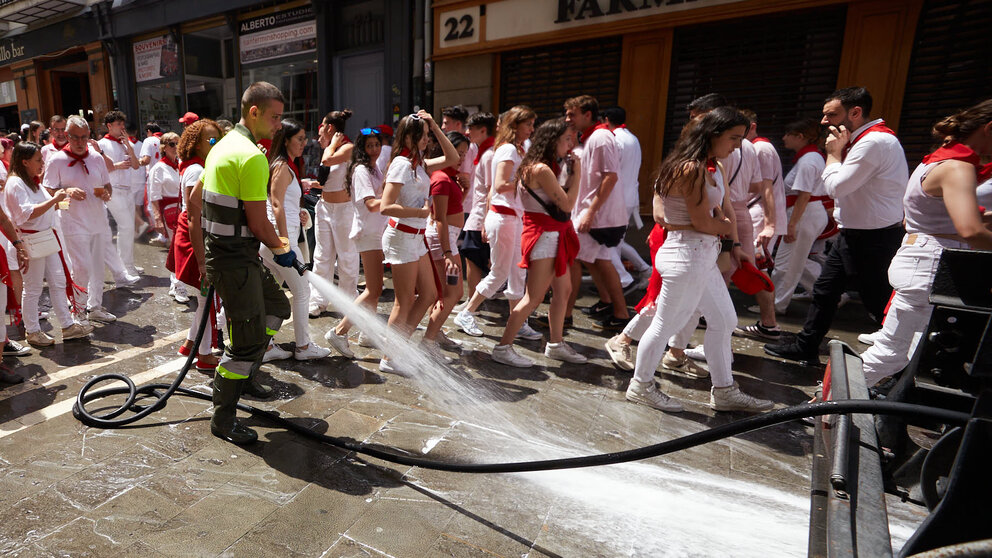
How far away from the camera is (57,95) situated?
21391 millimetres

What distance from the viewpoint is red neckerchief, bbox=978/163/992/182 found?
329 cm

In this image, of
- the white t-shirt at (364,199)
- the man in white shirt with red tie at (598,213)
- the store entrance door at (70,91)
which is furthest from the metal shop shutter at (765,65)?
the store entrance door at (70,91)

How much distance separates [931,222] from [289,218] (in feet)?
14.8

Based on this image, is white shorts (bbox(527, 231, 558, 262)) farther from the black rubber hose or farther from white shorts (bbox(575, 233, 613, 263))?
the black rubber hose

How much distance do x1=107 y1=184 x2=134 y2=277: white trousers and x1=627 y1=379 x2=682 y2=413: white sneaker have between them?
6716mm

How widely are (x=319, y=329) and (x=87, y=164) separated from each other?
113 inches

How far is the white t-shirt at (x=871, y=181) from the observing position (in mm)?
4082

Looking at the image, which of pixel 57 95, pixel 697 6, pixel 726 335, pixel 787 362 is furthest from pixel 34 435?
pixel 57 95

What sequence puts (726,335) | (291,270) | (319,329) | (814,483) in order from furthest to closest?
(319,329), (291,270), (726,335), (814,483)

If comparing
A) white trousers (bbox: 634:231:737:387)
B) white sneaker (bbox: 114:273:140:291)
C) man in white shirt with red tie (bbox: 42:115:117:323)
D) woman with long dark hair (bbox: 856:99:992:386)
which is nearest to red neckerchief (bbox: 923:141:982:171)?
woman with long dark hair (bbox: 856:99:992:386)

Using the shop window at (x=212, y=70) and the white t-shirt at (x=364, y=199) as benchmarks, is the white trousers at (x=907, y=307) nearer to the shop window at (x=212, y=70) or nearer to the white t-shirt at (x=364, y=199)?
the white t-shirt at (x=364, y=199)

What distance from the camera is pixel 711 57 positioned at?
27.4 feet

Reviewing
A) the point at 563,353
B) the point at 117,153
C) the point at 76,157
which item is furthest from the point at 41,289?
the point at 563,353

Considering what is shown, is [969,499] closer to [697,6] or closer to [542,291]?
[542,291]
